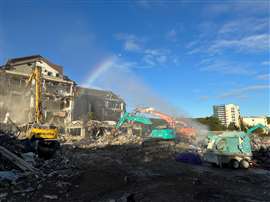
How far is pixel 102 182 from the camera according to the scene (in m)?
8.27

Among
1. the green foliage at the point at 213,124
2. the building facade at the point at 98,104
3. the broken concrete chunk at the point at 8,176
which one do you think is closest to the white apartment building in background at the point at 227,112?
the green foliage at the point at 213,124

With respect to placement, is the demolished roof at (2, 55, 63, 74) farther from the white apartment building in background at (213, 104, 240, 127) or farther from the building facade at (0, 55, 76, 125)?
the white apartment building in background at (213, 104, 240, 127)

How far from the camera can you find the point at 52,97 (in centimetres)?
3503

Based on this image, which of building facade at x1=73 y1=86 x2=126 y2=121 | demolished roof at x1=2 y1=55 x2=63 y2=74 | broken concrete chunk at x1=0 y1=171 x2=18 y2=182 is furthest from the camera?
building facade at x1=73 y1=86 x2=126 y2=121

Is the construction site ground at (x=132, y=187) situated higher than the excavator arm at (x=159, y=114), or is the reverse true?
the excavator arm at (x=159, y=114)

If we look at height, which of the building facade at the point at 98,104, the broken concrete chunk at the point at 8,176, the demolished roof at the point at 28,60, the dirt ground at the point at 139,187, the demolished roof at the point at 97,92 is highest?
the demolished roof at the point at 28,60

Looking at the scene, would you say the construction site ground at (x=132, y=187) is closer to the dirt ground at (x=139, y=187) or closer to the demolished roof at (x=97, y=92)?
the dirt ground at (x=139, y=187)

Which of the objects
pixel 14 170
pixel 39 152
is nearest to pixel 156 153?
pixel 39 152

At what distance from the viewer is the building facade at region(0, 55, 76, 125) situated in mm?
31000

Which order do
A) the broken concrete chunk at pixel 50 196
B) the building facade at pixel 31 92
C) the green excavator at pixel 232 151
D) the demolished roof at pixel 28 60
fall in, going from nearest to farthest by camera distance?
1. the broken concrete chunk at pixel 50 196
2. the green excavator at pixel 232 151
3. the building facade at pixel 31 92
4. the demolished roof at pixel 28 60

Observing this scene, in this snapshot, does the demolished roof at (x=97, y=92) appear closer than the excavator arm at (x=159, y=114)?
No

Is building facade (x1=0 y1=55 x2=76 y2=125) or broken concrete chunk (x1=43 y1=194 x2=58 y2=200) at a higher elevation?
building facade (x1=0 y1=55 x2=76 y2=125)

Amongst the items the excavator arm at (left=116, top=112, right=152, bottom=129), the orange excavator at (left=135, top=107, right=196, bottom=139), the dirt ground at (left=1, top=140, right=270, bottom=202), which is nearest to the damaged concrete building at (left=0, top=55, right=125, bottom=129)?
the excavator arm at (left=116, top=112, right=152, bottom=129)

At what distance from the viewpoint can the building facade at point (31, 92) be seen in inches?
1220
